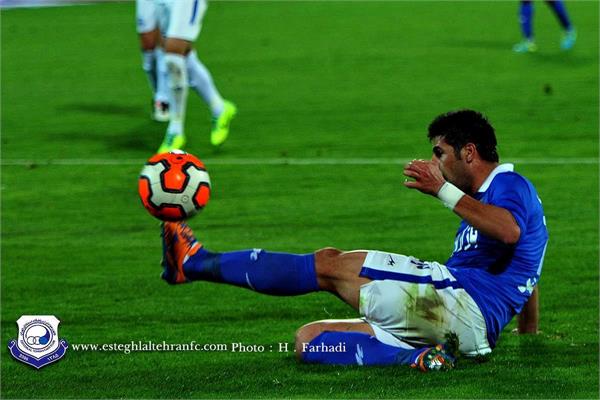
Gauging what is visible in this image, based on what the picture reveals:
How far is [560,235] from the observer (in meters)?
10.1

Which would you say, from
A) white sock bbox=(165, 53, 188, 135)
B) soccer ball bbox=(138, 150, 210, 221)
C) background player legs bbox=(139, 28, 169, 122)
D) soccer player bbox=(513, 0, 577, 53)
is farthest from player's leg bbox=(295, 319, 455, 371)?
soccer player bbox=(513, 0, 577, 53)

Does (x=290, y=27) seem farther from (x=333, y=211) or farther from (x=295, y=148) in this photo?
(x=333, y=211)

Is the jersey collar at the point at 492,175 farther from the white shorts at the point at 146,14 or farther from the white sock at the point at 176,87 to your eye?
the white shorts at the point at 146,14

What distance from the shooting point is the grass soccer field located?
21.6ft

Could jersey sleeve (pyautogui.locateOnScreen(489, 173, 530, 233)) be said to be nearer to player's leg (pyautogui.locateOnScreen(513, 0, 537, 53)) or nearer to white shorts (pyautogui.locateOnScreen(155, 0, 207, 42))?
white shorts (pyautogui.locateOnScreen(155, 0, 207, 42))

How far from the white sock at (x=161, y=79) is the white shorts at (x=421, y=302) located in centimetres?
939

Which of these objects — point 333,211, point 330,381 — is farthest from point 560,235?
point 330,381

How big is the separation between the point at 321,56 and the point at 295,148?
24.5 feet

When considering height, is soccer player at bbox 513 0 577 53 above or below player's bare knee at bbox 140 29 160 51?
above

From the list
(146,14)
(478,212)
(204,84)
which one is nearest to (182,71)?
(204,84)

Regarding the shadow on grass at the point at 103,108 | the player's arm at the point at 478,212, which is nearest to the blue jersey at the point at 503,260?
the player's arm at the point at 478,212

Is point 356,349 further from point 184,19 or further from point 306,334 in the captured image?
point 184,19

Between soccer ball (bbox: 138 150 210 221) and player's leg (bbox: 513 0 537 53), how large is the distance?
1475 centimetres

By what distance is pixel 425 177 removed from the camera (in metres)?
6.23
